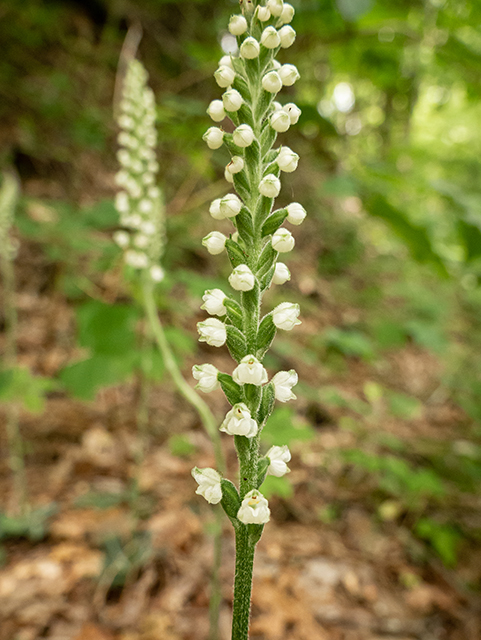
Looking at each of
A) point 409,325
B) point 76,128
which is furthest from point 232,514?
point 76,128

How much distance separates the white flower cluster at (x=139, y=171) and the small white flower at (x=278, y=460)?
5.63 ft

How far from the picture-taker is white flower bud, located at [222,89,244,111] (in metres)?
1.15

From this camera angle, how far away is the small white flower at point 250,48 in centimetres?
114

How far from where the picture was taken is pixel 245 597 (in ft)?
3.92

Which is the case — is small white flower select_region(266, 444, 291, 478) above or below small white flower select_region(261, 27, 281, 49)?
below

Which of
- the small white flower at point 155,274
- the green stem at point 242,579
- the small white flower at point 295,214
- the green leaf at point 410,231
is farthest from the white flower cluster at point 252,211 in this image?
the green leaf at point 410,231

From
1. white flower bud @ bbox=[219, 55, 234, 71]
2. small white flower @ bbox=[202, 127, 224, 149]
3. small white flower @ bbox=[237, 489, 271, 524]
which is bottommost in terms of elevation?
small white flower @ bbox=[237, 489, 271, 524]

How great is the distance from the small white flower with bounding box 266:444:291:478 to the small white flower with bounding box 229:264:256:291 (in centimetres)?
49

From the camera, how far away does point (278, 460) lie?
1.24 metres

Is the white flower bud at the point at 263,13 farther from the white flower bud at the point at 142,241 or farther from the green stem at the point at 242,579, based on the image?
the white flower bud at the point at 142,241

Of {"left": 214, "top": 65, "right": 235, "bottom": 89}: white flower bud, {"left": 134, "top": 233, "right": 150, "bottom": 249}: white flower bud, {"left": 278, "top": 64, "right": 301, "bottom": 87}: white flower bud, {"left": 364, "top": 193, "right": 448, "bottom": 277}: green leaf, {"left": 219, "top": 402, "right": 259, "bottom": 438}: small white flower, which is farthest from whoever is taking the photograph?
{"left": 364, "top": 193, "right": 448, "bottom": 277}: green leaf

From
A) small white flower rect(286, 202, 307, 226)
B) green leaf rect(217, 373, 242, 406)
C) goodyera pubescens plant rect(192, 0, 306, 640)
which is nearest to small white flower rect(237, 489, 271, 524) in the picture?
goodyera pubescens plant rect(192, 0, 306, 640)

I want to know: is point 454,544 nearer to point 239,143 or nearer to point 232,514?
point 232,514

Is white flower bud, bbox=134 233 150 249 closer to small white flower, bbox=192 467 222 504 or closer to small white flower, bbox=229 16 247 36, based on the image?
small white flower, bbox=229 16 247 36
